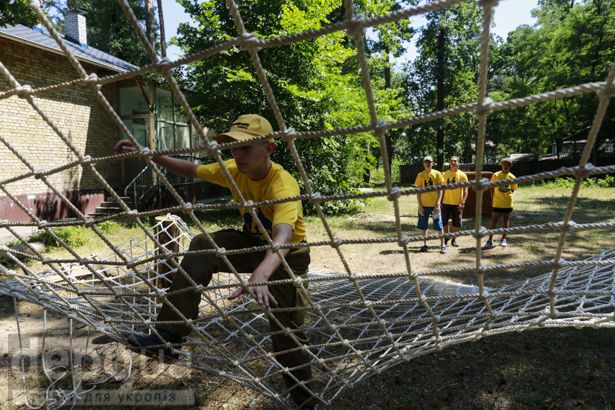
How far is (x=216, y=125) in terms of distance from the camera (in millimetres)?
8773

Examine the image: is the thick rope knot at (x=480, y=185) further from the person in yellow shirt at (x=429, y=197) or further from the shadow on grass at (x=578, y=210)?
the shadow on grass at (x=578, y=210)

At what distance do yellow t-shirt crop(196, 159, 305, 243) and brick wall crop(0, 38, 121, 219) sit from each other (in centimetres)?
669

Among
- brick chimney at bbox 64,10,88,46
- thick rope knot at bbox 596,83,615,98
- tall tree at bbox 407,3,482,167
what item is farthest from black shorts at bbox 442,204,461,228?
tall tree at bbox 407,3,482,167

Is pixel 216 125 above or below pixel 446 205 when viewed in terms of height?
above

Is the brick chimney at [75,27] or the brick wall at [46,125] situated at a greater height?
the brick chimney at [75,27]

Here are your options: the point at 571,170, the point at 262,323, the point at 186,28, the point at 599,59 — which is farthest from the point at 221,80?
the point at 599,59

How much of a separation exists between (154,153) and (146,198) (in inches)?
350

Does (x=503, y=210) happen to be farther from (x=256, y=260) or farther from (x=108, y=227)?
(x=108, y=227)

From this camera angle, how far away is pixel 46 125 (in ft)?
28.1

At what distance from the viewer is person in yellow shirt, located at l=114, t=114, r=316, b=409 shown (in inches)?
62.8

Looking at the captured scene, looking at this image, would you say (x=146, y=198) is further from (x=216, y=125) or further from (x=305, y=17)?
(x=305, y=17)

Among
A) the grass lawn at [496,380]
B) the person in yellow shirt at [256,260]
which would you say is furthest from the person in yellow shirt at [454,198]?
the person in yellow shirt at [256,260]

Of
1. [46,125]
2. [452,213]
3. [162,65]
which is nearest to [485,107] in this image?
[162,65]

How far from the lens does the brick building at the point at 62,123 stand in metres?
7.81
